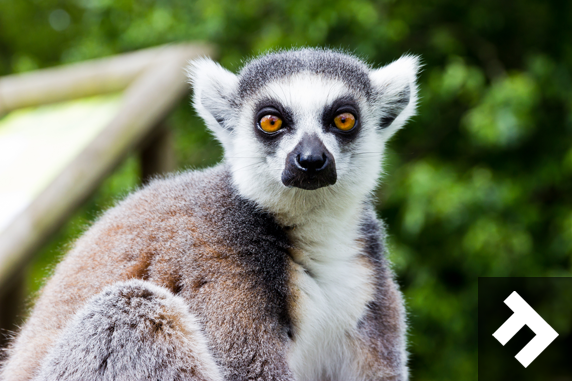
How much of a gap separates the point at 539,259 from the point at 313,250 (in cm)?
391

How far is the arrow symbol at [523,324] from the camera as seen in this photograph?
3711 millimetres

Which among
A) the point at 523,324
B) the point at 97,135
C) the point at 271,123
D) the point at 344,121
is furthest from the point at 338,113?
the point at 523,324

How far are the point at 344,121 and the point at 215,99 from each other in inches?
23.0

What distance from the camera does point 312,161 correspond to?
210 centimetres

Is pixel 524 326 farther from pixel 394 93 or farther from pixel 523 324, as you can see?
pixel 394 93

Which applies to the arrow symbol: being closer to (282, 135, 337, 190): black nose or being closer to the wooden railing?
(282, 135, 337, 190): black nose

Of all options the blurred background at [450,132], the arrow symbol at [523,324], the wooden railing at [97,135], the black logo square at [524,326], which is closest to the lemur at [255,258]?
the wooden railing at [97,135]

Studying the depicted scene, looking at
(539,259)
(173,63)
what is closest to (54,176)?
(173,63)

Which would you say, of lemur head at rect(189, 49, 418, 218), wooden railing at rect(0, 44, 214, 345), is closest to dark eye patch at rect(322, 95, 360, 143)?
lemur head at rect(189, 49, 418, 218)

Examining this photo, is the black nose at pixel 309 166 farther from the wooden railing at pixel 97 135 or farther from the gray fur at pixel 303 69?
the wooden railing at pixel 97 135

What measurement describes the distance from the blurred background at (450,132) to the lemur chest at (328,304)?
2397 millimetres

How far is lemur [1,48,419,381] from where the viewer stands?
2.05 meters

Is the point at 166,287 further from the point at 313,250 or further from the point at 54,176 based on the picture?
the point at 54,176

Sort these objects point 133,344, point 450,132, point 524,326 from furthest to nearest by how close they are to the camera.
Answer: point 524,326, point 450,132, point 133,344
